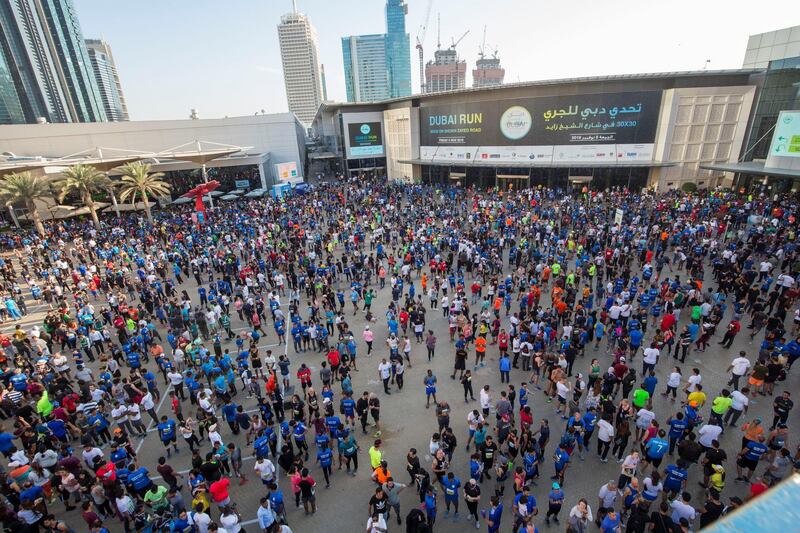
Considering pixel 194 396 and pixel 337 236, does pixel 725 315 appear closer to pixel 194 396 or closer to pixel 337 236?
pixel 194 396

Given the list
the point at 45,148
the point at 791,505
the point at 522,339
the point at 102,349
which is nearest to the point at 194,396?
the point at 102,349

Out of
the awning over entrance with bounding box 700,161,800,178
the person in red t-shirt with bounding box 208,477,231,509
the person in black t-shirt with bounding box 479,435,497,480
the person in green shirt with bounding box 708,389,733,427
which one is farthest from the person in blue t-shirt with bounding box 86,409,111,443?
the awning over entrance with bounding box 700,161,800,178

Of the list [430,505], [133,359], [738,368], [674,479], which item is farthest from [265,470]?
[738,368]

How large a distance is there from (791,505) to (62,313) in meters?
21.9

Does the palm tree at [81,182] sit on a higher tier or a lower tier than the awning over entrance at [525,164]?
higher

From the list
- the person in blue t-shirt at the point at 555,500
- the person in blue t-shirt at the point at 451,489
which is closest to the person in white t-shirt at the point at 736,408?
the person in blue t-shirt at the point at 555,500

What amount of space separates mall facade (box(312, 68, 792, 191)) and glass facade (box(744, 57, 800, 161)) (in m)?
0.51

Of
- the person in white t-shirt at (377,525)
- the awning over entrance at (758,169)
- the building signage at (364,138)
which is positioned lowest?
the person in white t-shirt at (377,525)

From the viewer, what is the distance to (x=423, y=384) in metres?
12.4

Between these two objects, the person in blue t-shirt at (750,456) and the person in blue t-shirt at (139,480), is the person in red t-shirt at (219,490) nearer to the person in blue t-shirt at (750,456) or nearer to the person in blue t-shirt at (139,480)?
the person in blue t-shirt at (139,480)

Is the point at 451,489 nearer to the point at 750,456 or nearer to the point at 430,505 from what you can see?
the point at 430,505

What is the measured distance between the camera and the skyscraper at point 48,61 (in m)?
99.7

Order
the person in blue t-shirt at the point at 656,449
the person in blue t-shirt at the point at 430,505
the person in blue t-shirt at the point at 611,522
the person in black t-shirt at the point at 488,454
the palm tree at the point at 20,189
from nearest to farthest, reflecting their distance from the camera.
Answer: the person in blue t-shirt at the point at 611,522, the person in blue t-shirt at the point at 430,505, the person in blue t-shirt at the point at 656,449, the person in black t-shirt at the point at 488,454, the palm tree at the point at 20,189

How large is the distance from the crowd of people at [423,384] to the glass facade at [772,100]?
41.2 ft
